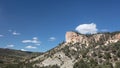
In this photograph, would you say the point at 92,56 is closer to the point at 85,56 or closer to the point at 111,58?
the point at 85,56

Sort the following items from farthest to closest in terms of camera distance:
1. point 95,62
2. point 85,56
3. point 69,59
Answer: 1. point 69,59
2. point 85,56
3. point 95,62

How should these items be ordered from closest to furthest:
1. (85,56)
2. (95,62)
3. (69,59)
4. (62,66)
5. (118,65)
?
(118,65), (95,62), (62,66), (85,56), (69,59)

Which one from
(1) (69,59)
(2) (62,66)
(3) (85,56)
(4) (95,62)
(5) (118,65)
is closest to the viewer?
(5) (118,65)

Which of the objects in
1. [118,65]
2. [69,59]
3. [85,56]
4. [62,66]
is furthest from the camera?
[69,59]

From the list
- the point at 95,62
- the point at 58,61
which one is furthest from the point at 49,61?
the point at 95,62

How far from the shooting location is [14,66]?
637 feet

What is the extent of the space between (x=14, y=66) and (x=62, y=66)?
48.6 meters

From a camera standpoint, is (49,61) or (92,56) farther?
(49,61)

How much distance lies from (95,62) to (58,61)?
43.5 m

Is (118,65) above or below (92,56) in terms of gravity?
below

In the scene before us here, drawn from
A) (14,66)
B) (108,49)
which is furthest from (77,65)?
(14,66)

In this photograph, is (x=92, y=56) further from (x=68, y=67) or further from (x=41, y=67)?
(x=41, y=67)

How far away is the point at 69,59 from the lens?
195125 millimetres

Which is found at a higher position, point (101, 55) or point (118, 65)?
point (101, 55)
